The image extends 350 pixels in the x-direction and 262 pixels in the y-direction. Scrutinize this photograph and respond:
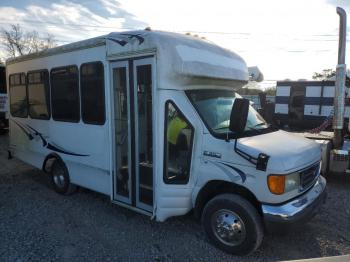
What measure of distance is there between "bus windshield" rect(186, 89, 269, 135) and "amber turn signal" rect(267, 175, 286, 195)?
83cm

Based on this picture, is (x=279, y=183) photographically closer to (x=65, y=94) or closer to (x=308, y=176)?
(x=308, y=176)

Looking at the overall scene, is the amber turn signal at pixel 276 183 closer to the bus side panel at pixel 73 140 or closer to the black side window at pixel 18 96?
the bus side panel at pixel 73 140

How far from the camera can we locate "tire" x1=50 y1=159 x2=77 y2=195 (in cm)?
587

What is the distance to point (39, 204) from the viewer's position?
555 centimetres

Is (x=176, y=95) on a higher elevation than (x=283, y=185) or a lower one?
higher

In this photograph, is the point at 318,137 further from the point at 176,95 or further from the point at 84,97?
the point at 84,97

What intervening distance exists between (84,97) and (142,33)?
1655 millimetres

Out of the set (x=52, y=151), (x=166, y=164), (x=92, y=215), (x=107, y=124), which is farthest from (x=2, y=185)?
(x=166, y=164)

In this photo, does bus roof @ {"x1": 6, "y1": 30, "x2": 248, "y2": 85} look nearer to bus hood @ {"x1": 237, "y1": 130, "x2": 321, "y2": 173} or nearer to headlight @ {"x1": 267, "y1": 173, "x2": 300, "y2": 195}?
bus hood @ {"x1": 237, "y1": 130, "x2": 321, "y2": 173}

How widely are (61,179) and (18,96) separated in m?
2.33

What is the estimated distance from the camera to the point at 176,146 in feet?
13.4

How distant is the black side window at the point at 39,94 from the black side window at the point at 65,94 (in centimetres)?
23

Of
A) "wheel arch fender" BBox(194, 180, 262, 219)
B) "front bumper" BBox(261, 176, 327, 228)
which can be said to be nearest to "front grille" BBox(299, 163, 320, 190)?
"front bumper" BBox(261, 176, 327, 228)

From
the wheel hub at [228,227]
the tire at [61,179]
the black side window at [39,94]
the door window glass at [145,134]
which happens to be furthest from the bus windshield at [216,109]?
the black side window at [39,94]
